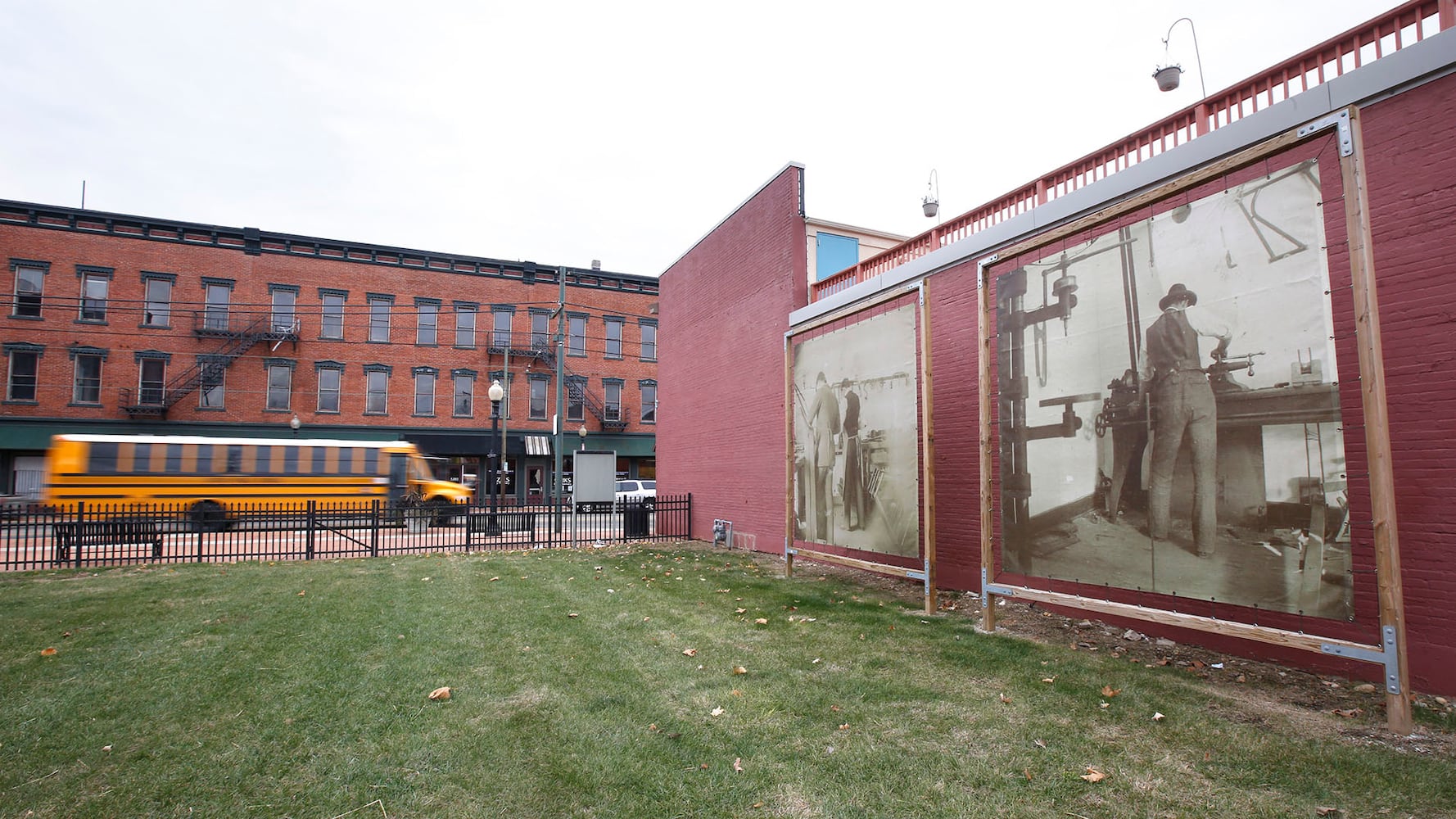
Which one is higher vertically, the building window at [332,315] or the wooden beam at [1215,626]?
the building window at [332,315]

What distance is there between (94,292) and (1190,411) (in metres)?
45.2

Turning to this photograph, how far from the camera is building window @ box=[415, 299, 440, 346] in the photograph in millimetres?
39656

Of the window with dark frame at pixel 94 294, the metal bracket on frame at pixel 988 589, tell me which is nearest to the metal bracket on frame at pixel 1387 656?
the metal bracket on frame at pixel 988 589

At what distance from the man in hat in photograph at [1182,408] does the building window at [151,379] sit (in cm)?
4238

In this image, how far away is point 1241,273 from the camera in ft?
19.2

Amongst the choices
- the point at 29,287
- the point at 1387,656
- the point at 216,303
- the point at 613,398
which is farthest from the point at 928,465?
the point at 29,287

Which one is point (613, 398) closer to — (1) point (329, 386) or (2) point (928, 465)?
(1) point (329, 386)

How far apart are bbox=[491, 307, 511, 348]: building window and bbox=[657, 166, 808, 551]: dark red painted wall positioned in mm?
21565

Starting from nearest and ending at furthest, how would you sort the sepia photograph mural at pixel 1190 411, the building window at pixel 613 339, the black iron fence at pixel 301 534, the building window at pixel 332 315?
the sepia photograph mural at pixel 1190 411
the black iron fence at pixel 301 534
the building window at pixel 332 315
the building window at pixel 613 339

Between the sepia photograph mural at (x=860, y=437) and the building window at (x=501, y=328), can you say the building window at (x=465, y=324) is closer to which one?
the building window at (x=501, y=328)

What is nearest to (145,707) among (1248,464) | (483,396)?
(1248,464)

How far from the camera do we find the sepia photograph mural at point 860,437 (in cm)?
989

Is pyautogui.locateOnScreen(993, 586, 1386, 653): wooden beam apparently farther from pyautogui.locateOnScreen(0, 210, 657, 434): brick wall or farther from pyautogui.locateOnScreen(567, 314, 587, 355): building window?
pyautogui.locateOnScreen(567, 314, 587, 355): building window

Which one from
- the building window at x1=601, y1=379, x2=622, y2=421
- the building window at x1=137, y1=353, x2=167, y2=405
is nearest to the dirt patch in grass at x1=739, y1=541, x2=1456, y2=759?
the building window at x1=601, y1=379, x2=622, y2=421
